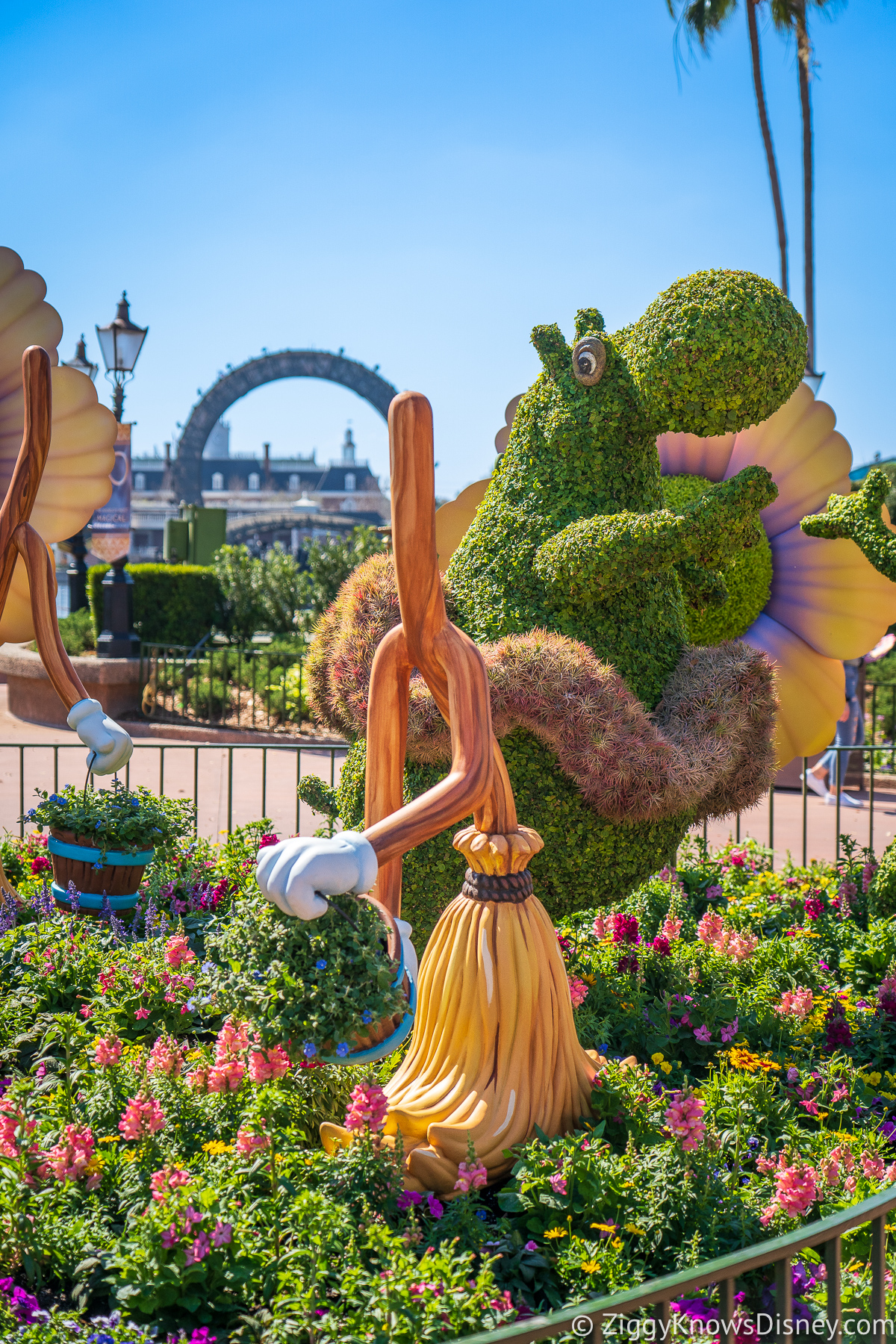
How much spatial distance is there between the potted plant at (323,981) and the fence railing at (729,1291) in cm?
56

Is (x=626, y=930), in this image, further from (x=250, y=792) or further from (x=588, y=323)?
(x=250, y=792)

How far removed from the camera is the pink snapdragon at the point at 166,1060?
2.64 m

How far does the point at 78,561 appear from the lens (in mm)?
14500

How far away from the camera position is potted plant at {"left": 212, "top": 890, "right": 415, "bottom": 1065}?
1941mm

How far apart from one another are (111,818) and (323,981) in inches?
95.5

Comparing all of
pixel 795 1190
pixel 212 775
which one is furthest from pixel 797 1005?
pixel 212 775

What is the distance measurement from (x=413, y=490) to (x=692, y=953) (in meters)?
2.38

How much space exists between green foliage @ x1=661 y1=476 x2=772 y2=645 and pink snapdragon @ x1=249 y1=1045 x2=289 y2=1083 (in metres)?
2.63

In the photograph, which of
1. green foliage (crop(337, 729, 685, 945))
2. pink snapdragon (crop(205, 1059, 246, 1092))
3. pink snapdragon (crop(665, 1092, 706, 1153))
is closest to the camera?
pink snapdragon (crop(665, 1092, 706, 1153))

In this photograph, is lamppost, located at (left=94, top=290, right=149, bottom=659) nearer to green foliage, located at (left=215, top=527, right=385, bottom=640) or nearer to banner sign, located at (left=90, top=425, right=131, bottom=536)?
banner sign, located at (left=90, top=425, right=131, bottom=536)

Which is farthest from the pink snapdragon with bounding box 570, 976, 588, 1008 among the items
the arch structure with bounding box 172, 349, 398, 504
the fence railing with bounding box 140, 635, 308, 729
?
the arch structure with bounding box 172, 349, 398, 504

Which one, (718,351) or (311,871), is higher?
(718,351)

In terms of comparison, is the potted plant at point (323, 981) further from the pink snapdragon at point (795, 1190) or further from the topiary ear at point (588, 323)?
the topiary ear at point (588, 323)

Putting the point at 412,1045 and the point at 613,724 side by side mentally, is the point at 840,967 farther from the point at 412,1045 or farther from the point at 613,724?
the point at 412,1045
